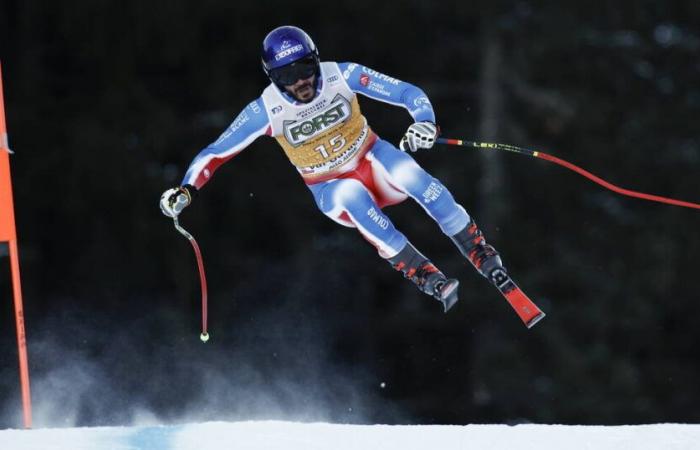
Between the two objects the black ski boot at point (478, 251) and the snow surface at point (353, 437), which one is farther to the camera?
the snow surface at point (353, 437)

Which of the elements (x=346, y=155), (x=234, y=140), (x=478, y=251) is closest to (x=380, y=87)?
(x=346, y=155)

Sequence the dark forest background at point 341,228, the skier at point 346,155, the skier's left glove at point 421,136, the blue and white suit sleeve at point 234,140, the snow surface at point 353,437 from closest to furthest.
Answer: the skier's left glove at point 421,136, the skier at point 346,155, the blue and white suit sleeve at point 234,140, the snow surface at point 353,437, the dark forest background at point 341,228

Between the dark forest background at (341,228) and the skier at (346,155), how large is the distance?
105 inches

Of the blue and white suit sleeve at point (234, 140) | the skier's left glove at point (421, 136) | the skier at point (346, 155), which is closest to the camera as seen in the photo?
the skier's left glove at point (421, 136)

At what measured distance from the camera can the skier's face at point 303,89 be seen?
5.15 meters

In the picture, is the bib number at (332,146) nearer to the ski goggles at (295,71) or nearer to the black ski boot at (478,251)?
the ski goggles at (295,71)

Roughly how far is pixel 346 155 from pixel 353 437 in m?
1.28

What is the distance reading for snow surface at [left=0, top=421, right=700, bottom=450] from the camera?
5.38m

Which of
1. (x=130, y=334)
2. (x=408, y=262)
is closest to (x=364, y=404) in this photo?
(x=130, y=334)

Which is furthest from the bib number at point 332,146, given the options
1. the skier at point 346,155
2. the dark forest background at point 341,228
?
the dark forest background at point 341,228

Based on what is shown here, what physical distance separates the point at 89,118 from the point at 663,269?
4920 mm

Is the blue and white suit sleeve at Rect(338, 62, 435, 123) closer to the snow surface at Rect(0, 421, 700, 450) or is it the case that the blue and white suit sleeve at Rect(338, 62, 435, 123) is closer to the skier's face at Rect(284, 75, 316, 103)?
the skier's face at Rect(284, 75, 316, 103)

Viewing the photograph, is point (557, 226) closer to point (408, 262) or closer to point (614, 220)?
point (614, 220)

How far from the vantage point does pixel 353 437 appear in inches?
218
